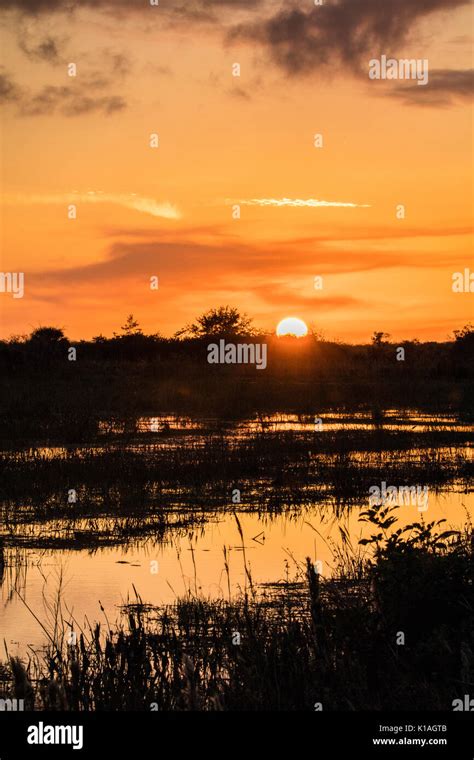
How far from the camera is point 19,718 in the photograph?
564cm

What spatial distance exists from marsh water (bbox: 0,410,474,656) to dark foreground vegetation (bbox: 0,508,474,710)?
62 cm

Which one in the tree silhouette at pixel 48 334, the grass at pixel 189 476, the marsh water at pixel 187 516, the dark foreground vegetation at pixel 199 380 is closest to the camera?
the marsh water at pixel 187 516

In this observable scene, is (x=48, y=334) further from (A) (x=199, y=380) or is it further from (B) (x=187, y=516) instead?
(B) (x=187, y=516)

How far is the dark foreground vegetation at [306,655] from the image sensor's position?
7145 mm

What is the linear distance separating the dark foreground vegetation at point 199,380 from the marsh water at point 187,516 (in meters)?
4.95

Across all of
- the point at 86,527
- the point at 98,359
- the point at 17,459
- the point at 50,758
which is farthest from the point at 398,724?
the point at 98,359

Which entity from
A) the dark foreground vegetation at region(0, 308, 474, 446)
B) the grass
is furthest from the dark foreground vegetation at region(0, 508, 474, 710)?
the dark foreground vegetation at region(0, 308, 474, 446)

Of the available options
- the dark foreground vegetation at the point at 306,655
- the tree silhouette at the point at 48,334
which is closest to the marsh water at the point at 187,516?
the dark foreground vegetation at the point at 306,655

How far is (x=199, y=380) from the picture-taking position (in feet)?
150

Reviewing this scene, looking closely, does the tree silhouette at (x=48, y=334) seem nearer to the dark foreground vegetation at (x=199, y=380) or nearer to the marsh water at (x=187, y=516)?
the dark foreground vegetation at (x=199, y=380)

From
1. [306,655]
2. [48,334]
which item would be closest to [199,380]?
[48,334]

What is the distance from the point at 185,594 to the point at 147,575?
3.93 ft

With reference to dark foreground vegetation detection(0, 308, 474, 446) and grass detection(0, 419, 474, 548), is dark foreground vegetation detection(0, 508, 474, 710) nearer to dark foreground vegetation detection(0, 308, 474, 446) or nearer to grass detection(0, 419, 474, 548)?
grass detection(0, 419, 474, 548)

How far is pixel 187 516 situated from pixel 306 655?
23.1ft
